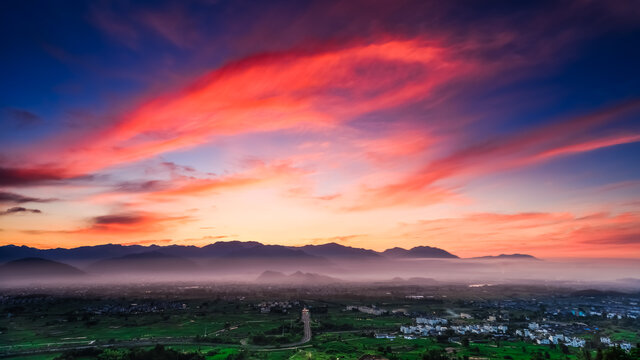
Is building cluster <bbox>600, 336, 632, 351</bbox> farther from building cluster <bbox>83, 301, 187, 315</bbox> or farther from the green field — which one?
building cluster <bbox>83, 301, 187, 315</bbox>

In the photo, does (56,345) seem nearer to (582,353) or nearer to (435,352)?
(435,352)

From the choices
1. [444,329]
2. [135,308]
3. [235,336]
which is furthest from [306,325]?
[135,308]

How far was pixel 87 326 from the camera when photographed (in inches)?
3238

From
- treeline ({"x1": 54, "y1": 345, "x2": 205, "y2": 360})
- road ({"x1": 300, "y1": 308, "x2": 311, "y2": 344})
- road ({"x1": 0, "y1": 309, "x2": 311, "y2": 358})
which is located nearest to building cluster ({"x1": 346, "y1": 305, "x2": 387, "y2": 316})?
road ({"x1": 300, "y1": 308, "x2": 311, "y2": 344})

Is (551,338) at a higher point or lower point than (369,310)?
higher

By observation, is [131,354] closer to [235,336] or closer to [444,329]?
[235,336]

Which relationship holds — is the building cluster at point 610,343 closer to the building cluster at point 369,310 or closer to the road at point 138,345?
the building cluster at point 369,310

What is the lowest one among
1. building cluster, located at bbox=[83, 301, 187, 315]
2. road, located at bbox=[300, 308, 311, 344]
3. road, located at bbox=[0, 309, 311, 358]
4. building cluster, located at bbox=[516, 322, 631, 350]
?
road, located at bbox=[0, 309, 311, 358]

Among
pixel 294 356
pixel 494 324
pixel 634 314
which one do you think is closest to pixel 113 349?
pixel 294 356

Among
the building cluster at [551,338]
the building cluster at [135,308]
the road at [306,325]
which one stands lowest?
the building cluster at [135,308]

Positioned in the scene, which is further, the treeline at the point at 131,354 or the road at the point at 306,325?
the road at the point at 306,325

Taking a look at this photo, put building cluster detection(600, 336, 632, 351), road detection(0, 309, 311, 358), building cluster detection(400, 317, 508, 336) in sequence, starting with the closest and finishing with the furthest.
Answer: road detection(0, 309, 311, 358)
building cluster detection(600, 336, 632, 351)
building cluster detection(400, 317, 508, 336)

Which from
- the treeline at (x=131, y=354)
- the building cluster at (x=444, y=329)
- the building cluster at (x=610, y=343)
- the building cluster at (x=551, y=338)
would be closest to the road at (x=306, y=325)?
the building cluster at (x=444, y=329)

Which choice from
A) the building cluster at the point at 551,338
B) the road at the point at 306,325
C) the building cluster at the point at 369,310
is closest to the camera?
the building cluster at the point at 551,338
